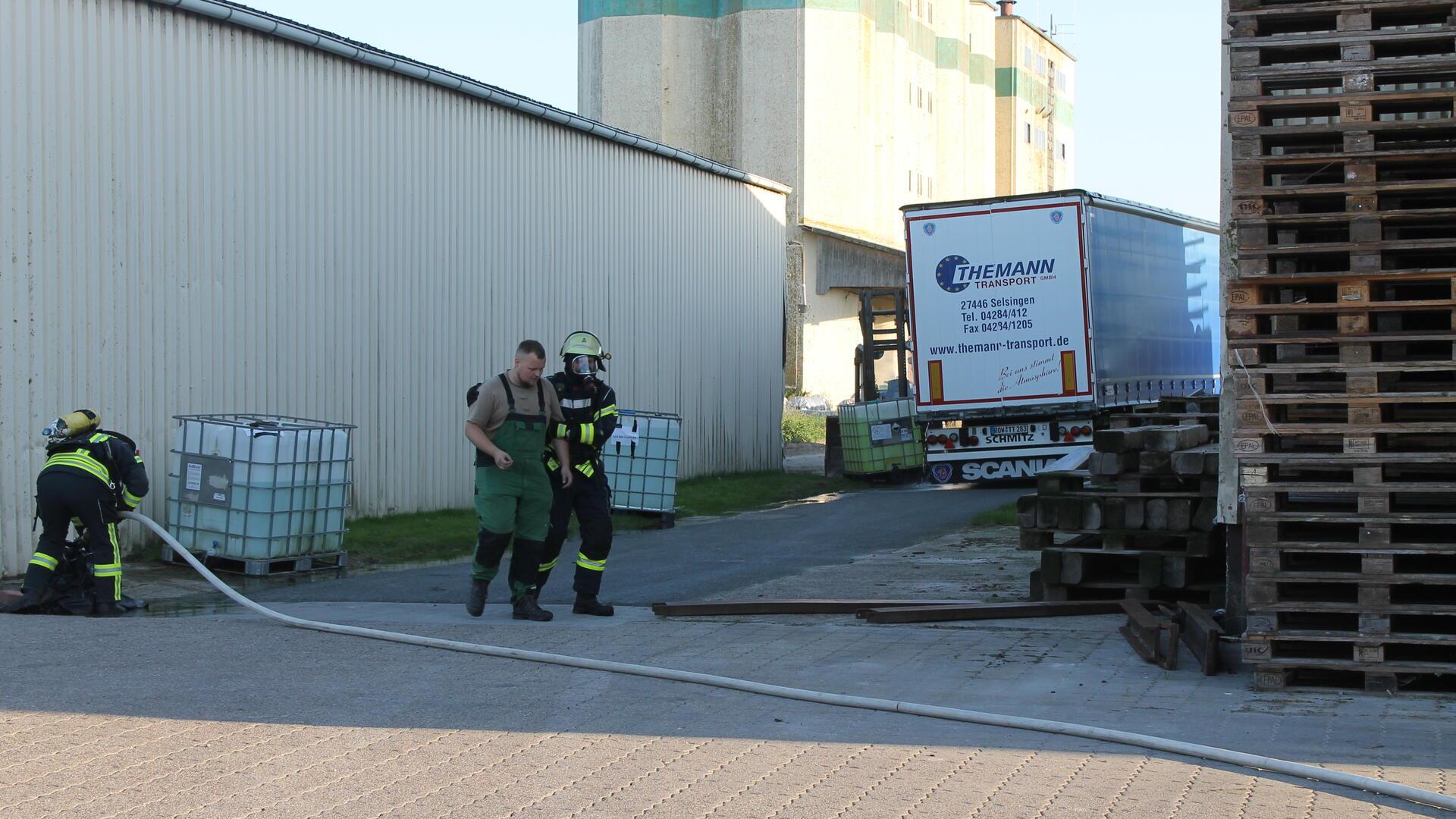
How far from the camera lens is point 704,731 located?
657 cm

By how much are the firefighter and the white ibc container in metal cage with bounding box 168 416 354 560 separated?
3.52m

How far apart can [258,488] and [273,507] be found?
0.69 feet

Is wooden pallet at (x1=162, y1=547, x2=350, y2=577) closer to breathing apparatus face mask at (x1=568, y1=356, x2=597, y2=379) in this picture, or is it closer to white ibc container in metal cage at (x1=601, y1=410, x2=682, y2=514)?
breathing apparatus face mask at (x1=568, y1=356, x2=597, y2=379)

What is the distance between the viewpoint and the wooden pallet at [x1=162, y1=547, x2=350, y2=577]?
12539 millimetres

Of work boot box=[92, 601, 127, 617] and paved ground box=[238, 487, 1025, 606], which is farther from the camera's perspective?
paved ground box=[238, 487, 1025, 606]

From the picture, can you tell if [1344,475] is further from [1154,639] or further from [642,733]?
[642,733]

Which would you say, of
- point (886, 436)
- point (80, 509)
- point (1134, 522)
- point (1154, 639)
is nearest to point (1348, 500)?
point (1154, 639)

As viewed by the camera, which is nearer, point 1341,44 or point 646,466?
point 1341,44

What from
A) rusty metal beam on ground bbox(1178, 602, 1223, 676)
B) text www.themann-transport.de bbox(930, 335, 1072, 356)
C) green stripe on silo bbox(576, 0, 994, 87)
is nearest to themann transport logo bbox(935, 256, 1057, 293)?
text www.themann-transport.de bbox(930, 335, 1072, 356)

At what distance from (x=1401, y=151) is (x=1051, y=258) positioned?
46.2 feet

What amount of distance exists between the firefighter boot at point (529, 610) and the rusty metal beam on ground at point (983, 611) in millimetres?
2117

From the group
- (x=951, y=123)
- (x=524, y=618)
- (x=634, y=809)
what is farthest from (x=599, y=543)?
(x=951, y=123)

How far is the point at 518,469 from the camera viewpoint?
9.86 metres

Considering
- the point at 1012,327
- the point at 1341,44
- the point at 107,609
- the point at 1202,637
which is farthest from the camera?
the point at 1012,327
